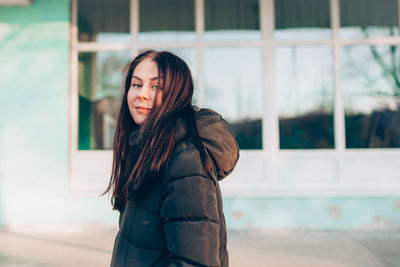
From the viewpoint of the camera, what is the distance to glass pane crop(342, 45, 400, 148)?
6.31 m

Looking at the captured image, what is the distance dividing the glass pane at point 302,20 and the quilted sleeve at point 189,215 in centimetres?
570

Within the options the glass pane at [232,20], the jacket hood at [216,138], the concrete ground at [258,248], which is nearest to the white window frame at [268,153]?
the glass pane at [232,20]

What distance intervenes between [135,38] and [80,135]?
186 cm

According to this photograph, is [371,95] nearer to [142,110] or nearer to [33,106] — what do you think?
[33,106]

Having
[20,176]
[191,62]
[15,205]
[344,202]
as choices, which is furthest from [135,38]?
[344,202]

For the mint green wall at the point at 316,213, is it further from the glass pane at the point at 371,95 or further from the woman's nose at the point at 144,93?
the woman's nose at the point at 144,93

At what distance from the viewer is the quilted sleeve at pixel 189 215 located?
1.12 m

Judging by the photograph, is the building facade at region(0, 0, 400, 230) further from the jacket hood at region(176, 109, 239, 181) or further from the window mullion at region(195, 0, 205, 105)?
the jacket hood at region(176, 109, 239, 181)

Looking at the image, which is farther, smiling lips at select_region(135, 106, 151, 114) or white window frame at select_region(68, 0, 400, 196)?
white window frame at select_region(68, 0, 400, 196)

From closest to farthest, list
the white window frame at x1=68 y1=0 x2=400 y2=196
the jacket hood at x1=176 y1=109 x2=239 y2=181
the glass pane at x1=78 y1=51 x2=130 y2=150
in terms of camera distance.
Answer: the jacket hood at x1=176 y1=109 x2=239 y2=181
the white window frame at x1=68 y1=0 x2=400 y2=196
the glass pane at x1=78 y1=51 x2=130 y2=150

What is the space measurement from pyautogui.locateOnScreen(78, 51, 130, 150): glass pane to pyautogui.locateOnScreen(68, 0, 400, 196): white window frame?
10cm

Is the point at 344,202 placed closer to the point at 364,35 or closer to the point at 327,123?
the point at 327,123

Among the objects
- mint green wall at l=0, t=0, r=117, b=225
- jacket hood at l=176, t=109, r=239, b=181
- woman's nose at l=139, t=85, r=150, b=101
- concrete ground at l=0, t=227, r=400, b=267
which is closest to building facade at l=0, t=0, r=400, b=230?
mint green wall at l=0, t=0, r=117, b=225

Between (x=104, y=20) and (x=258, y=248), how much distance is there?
4440mm
